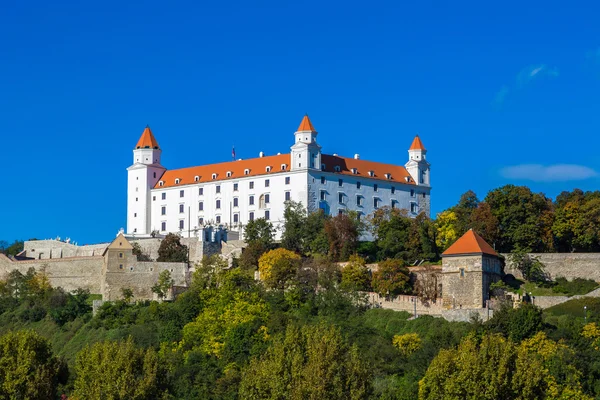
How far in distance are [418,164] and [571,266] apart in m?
23.2

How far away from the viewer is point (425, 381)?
163 feet

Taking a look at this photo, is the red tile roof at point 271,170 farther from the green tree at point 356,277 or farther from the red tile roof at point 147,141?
the green tree at point 356,277

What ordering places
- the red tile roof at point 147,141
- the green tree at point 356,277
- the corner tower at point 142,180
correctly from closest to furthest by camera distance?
the green tree at point 356,277 → the corner tower at point 142,180 → the red tile roof at point 147,141

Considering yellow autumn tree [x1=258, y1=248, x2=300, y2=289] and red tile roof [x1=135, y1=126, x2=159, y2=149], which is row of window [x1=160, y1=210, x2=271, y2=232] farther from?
yellow autumn tree [x1=258, y1=248, x2=300, y2=289]

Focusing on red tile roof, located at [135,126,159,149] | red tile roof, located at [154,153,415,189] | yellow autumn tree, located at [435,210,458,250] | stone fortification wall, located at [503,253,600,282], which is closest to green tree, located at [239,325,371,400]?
stone fortification wall, located at [503,253,600,282]

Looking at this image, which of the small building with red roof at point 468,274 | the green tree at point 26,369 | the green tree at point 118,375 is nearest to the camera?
the green tree at point 118,375

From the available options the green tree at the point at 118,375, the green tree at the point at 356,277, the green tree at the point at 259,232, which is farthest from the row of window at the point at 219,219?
the green tree at the point at 118,375

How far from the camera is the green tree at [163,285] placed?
73812 mm

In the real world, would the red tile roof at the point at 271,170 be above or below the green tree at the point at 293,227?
above

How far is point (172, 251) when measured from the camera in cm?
7894

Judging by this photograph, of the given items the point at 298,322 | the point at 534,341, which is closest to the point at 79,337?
the point at 298,322

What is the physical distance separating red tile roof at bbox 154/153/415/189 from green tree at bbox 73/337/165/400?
116 feet

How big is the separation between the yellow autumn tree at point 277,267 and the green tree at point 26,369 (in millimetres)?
19599

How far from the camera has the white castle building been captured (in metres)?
85.5
